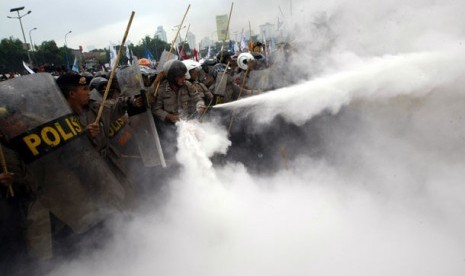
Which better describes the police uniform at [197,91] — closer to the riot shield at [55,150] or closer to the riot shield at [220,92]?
the riot shield at [220,92]

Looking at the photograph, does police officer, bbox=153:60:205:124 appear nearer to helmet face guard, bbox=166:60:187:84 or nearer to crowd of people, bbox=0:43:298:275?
helmet face guard, bbox=166:60:187:84

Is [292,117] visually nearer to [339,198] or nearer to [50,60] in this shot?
[339,198]

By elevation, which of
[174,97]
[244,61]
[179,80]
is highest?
[179,80]

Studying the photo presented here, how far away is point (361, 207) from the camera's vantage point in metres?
4.03

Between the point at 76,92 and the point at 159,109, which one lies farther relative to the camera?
the point at 159,109

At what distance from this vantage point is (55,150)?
108 inches

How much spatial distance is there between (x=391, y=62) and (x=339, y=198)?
1838mm

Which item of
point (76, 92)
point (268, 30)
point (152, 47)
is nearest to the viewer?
point (76, 92)

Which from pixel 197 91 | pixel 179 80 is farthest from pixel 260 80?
pixel 179 80

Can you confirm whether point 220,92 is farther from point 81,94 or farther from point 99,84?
point 81,94

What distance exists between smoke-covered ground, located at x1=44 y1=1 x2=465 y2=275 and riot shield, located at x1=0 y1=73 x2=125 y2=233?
85 centimetres

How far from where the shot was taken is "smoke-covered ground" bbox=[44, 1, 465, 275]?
3361 millimetres

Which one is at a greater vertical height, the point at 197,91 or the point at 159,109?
the point at 197,91

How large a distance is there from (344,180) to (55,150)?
370 cm
